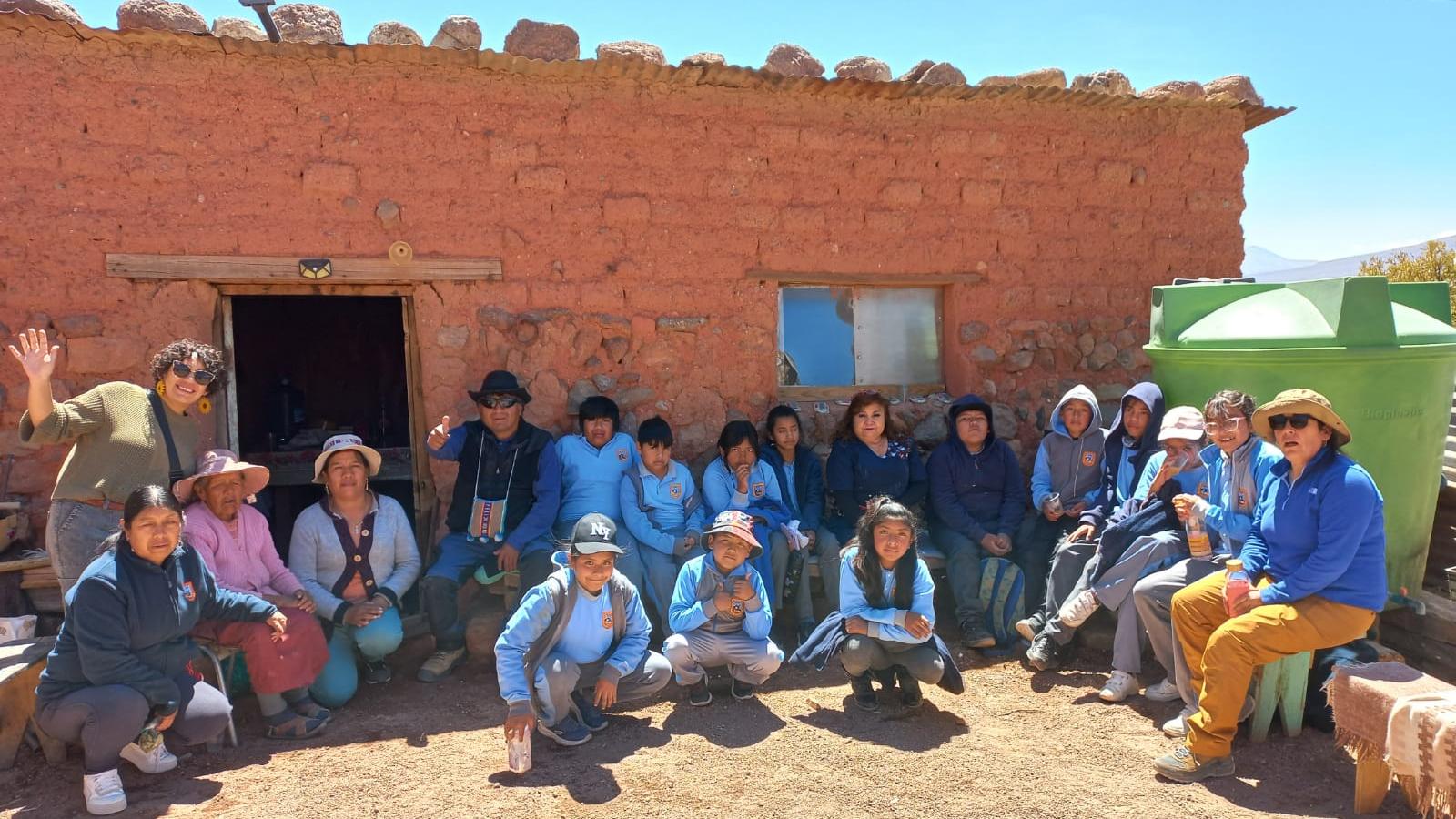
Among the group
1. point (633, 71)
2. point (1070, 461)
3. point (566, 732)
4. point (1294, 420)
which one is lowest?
point (566, 732)

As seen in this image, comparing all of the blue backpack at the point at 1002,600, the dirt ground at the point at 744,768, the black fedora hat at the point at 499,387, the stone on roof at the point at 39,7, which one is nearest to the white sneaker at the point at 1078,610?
the dirt ground at the point at 744,768

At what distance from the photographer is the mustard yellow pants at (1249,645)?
3.68 m

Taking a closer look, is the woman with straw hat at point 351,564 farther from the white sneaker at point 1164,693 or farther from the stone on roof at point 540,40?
the white sneaker at point 1164,693

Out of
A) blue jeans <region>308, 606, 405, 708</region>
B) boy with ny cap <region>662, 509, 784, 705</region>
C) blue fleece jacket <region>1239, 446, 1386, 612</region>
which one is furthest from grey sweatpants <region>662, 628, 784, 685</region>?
blue fleece jacket <region>1239, 446, 1386, 612</region>

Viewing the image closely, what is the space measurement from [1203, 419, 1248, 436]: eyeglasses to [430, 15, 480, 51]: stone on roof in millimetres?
4240

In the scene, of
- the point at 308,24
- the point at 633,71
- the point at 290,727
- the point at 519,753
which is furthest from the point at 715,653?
the point at 308,24

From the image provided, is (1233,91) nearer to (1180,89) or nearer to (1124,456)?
(1180,89)

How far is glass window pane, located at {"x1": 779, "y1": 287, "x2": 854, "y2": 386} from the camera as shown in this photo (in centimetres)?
617

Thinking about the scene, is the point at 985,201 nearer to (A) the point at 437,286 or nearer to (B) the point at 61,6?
(A) the point at 437,286

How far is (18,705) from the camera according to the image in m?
3.81

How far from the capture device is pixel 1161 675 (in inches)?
185

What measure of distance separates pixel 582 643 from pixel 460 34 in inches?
133

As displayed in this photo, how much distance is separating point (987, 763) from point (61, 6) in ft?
18.5

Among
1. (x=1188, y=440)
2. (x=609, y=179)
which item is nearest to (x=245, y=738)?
(x=609, y=179)
